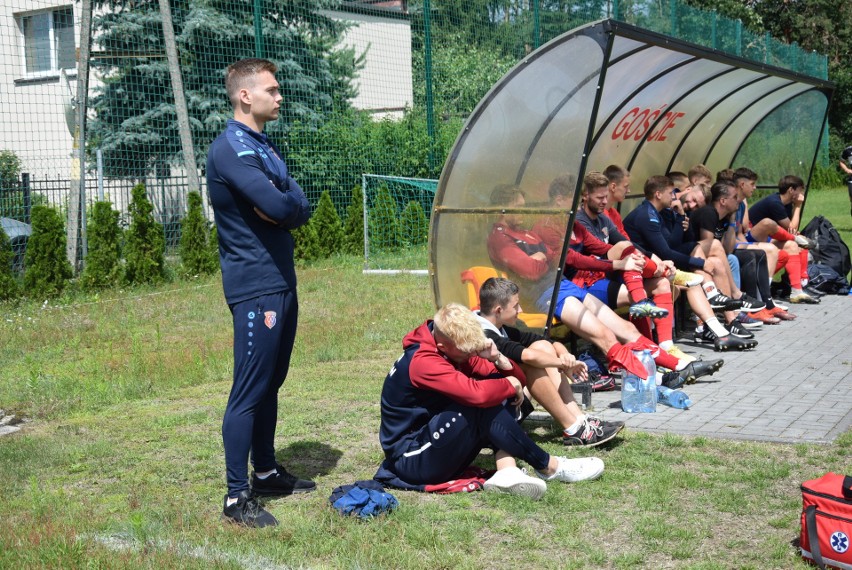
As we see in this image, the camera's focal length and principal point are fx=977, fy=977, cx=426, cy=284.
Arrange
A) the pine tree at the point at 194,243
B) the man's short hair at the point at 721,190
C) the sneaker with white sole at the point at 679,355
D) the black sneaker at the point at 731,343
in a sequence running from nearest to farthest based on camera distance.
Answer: the sneaker with white sole at the point at 679,355
the black sneaker at the point at 731,343
the man's short hair at the point at 721,190
the pine tree at the point at 194,243

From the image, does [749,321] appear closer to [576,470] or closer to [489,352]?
[576,470]

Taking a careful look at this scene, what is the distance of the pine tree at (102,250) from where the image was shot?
1304 centimetres

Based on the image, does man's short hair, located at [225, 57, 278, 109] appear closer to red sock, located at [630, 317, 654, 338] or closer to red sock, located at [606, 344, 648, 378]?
red sock, located at [606, 344, 648, 378]

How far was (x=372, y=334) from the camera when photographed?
940 cm

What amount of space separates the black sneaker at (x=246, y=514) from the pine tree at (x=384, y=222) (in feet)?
39.9

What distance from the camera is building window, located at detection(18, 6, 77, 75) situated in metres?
16.5

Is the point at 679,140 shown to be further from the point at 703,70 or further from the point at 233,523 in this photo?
the point at 233,523

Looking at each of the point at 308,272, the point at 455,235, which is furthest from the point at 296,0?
the point at 455,235

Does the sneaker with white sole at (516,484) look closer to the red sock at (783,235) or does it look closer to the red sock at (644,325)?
the red sock at (644,325)

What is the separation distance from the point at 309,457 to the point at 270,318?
1.41 m

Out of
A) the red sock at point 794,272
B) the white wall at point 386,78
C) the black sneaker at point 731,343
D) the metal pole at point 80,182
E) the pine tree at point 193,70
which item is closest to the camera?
the black sneaker at point 731,343

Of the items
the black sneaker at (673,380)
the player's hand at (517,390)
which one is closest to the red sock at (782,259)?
the black sneaker at (673,380)

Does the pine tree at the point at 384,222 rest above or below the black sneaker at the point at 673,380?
above

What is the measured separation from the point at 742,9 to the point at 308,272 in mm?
29806
